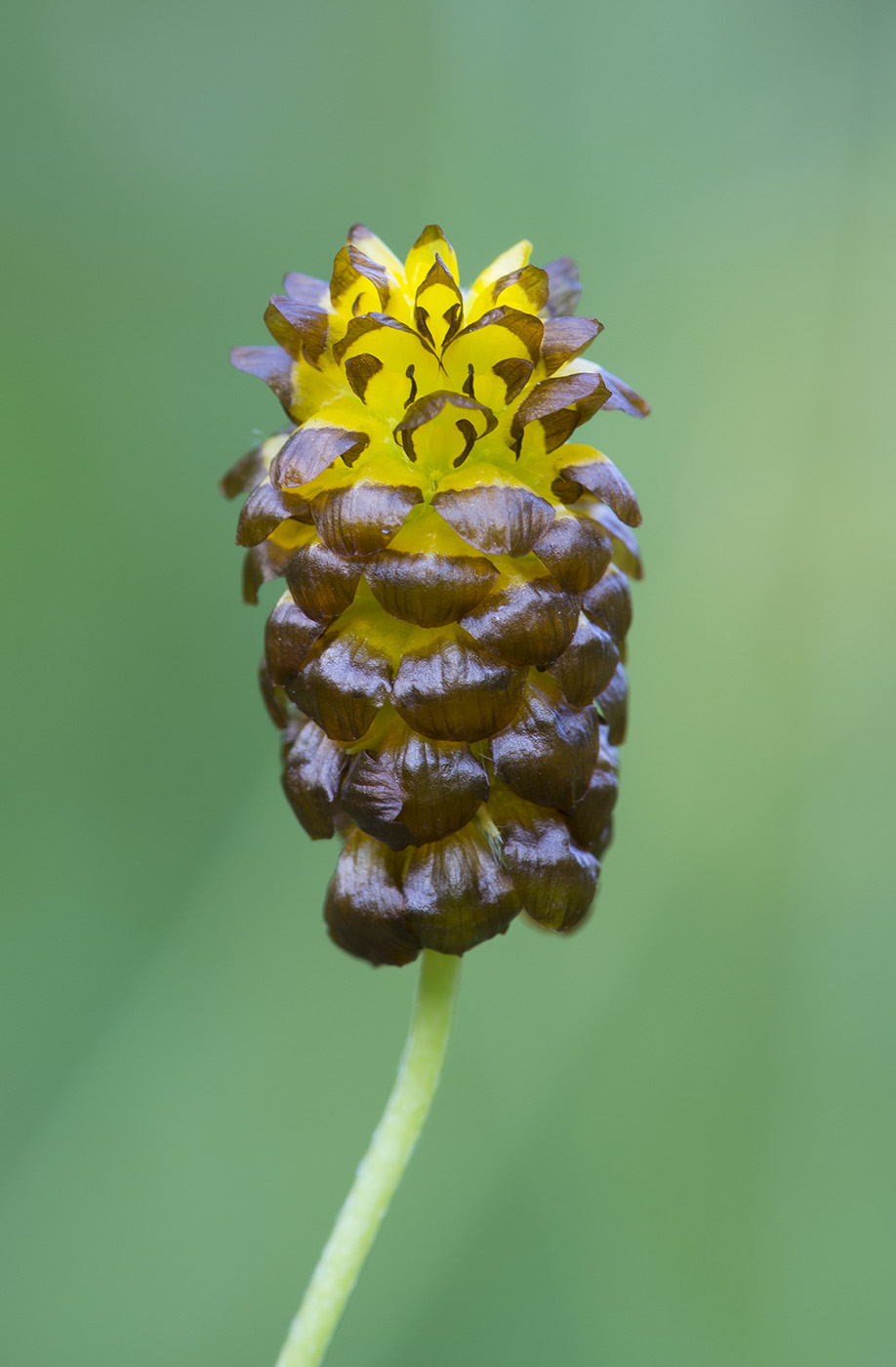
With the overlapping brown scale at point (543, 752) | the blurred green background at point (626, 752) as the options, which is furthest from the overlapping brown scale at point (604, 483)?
the blurred green background at point (626, 752)

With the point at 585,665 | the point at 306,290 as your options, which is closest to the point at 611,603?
the point at 585,665

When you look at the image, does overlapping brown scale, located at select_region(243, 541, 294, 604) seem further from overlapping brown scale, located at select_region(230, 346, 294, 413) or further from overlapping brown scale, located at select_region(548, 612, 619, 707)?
overlapping brown scale, located at select_region(548, 612, 619, 707)

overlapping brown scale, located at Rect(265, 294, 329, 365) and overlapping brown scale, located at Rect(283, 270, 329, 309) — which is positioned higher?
overlapping brown scale, located at Rect(283, 270, 329, 309)

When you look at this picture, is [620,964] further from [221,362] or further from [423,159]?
[423,159]

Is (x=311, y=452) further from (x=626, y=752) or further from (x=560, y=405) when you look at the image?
(x=626, y=752)

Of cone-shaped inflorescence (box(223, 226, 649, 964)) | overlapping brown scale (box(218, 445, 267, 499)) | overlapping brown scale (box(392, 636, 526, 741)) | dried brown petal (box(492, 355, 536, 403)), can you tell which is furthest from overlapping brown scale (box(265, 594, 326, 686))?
dried brown petal (box(492, 355, 536, 403))

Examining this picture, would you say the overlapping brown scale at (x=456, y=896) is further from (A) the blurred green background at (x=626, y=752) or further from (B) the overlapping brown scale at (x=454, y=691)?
(A) the blurred green background at (x=626, y=752)
